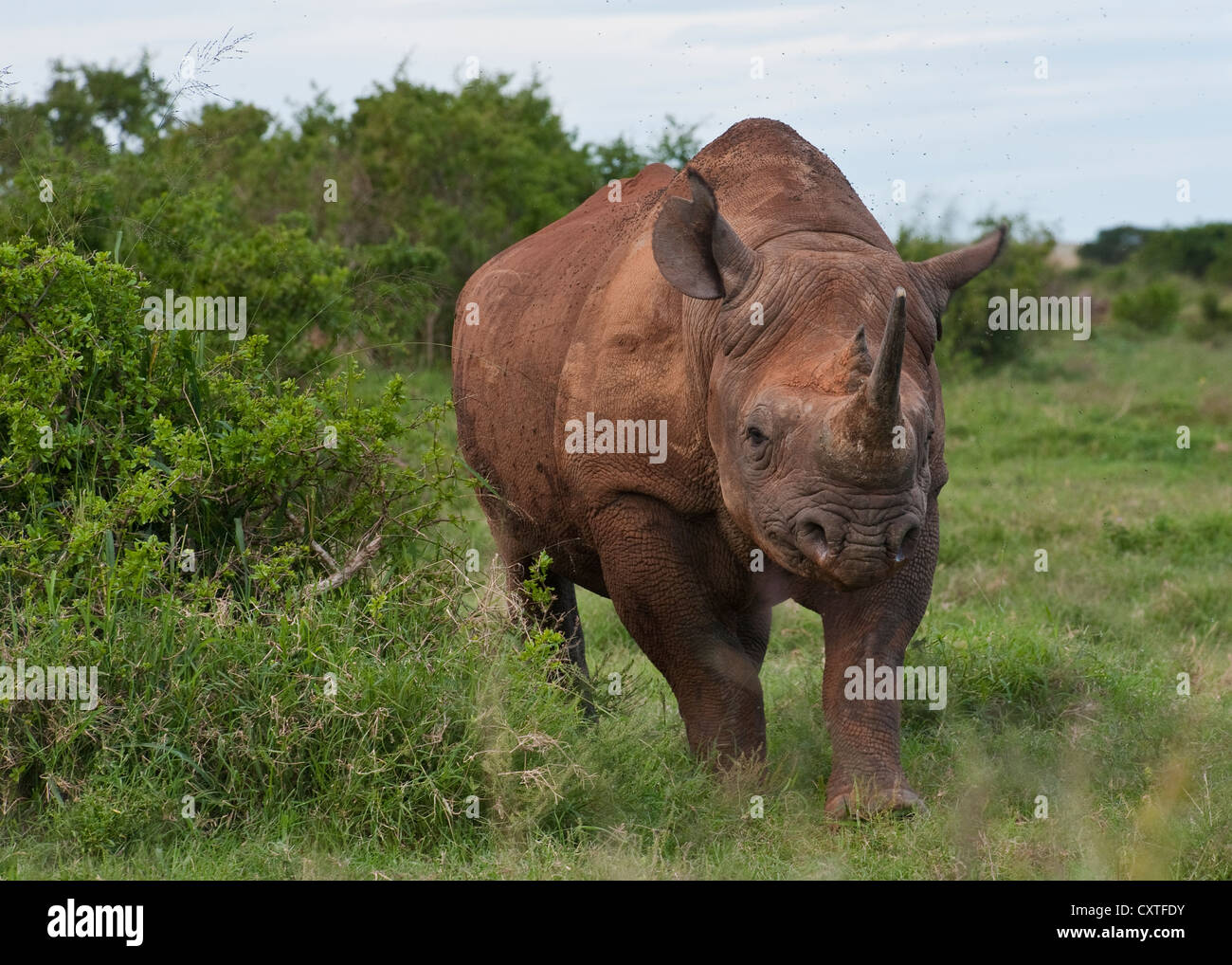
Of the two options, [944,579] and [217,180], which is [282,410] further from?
[217,180]

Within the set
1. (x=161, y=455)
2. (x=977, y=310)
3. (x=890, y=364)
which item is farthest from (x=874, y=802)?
(x=977, y=310)

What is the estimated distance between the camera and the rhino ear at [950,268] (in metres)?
5.77

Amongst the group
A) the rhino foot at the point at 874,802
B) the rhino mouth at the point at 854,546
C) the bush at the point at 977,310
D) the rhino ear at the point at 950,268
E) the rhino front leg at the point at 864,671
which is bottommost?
the rhino foot at the point at 874,802

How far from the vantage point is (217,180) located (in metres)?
13.6

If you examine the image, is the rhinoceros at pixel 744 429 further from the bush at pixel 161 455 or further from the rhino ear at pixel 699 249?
the bush at pixel 161 455

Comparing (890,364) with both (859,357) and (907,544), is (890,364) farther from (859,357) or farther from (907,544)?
(907,544)

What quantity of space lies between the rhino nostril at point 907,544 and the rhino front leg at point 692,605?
1.06 meters

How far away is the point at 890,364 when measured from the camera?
472 cm

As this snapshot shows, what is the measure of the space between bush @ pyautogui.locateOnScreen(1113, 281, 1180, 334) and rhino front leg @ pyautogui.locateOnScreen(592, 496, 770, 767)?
70.0 feet

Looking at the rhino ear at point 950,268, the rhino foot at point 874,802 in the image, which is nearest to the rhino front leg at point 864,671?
the rhino foot at point 874,802

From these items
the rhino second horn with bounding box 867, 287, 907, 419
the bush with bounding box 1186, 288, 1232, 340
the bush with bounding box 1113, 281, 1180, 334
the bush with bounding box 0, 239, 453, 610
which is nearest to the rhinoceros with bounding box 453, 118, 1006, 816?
the rhino second horn with bounding box 867, 287, 907, 419

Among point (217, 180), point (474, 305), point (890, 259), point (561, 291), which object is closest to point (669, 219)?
point (890, 259)

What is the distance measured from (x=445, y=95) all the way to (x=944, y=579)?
10649mm

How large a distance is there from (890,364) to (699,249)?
1.14m
